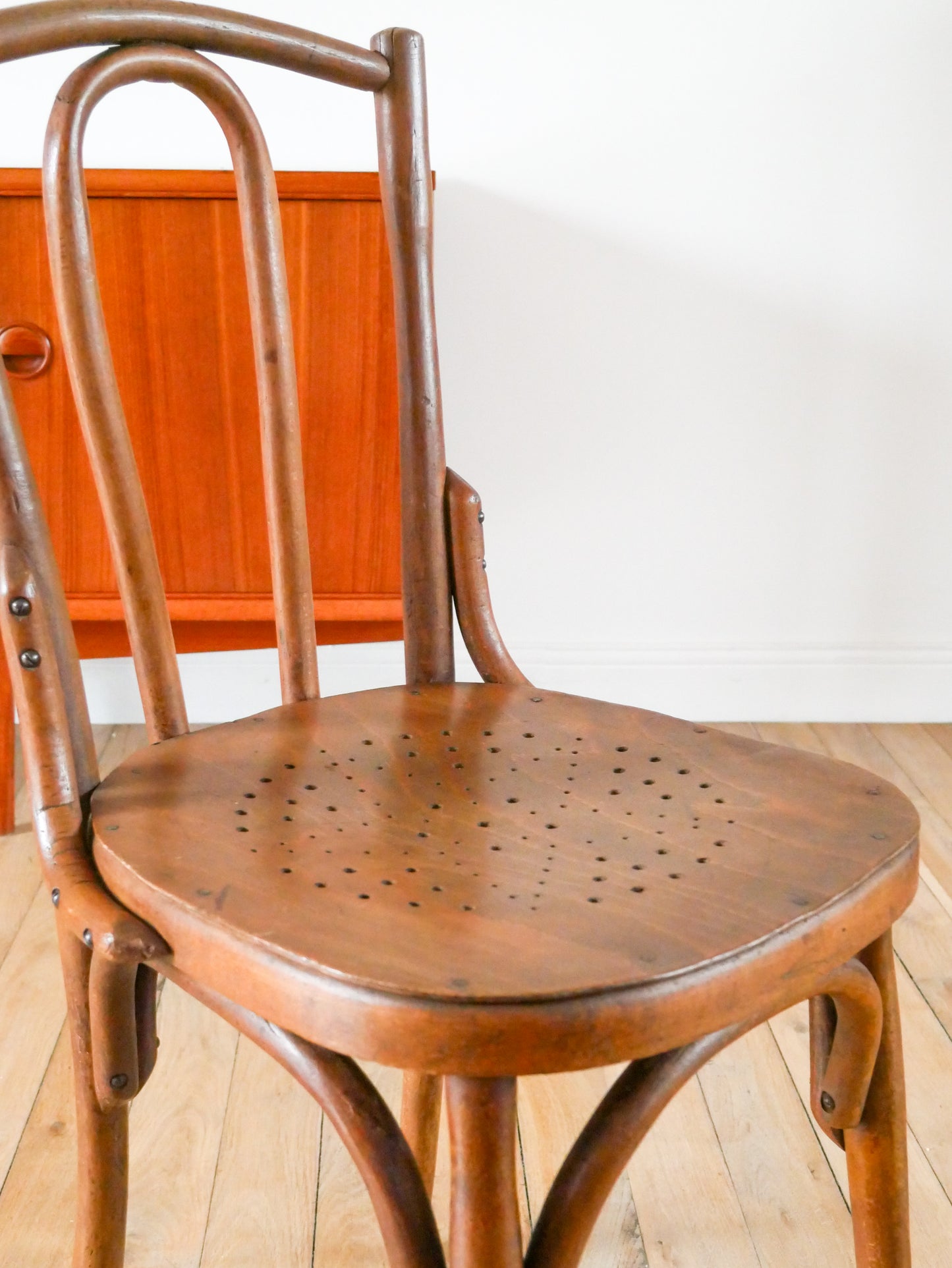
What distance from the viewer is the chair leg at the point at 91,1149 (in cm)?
60

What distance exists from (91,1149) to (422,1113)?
240 millimetres

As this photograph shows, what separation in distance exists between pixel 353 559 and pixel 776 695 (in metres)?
0.81

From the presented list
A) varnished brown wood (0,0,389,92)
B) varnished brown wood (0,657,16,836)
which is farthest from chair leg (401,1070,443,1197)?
varnished brown wood (0,657,16,836)

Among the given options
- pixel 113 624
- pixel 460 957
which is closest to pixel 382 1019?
pixel 460 957

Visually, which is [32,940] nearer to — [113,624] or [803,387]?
[113,624]

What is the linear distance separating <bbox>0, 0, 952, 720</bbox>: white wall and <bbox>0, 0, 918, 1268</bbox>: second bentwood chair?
3.23ft

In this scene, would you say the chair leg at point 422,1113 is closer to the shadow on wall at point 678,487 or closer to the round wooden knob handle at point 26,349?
the round wooden knob handle at point 26,349

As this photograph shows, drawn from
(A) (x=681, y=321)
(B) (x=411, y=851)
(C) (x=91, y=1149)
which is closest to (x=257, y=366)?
(B) (x=411, y=851)

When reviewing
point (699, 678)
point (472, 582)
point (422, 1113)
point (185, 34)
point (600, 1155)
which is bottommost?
point (699, 678)

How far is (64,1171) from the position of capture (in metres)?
0.94

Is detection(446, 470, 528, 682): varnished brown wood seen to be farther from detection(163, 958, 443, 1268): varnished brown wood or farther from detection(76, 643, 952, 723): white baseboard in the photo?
detection(76, 643, 952, 723): white baseboard

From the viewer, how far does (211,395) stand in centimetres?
132

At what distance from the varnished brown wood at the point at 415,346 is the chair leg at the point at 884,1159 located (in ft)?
1.10

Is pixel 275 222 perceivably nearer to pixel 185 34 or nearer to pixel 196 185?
pixel 185 34
